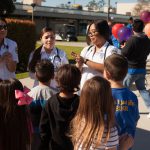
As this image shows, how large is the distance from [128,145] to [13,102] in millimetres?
1105

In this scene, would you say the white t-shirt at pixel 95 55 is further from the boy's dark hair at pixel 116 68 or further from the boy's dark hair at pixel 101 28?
the boy's dark hair at pixel 116 68

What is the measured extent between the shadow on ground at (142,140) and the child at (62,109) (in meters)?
2.23

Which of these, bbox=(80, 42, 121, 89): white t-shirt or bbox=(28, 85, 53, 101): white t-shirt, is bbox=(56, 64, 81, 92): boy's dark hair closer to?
bbox=(28, 85, 53, 101): white t-shirt

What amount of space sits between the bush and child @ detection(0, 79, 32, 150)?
36.7 feet

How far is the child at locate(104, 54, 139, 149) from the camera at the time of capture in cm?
349

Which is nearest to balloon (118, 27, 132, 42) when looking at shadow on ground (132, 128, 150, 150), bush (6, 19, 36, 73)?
shadow on ground (132, 128, 150, 150)

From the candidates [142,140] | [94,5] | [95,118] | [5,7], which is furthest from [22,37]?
[94,5]

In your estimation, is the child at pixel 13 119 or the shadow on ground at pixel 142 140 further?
the shadow on ground at pixel 142 140

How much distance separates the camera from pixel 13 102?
3086mm

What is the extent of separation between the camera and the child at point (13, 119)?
299cm

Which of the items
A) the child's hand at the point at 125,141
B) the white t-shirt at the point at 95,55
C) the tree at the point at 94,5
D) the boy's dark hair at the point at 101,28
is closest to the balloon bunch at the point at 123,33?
the white t-shirt at the point at 95,55

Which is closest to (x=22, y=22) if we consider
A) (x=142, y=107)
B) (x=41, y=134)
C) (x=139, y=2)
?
(x=142, y=107)

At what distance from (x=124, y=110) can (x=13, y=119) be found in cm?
104

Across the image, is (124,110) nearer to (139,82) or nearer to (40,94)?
(40,94)
